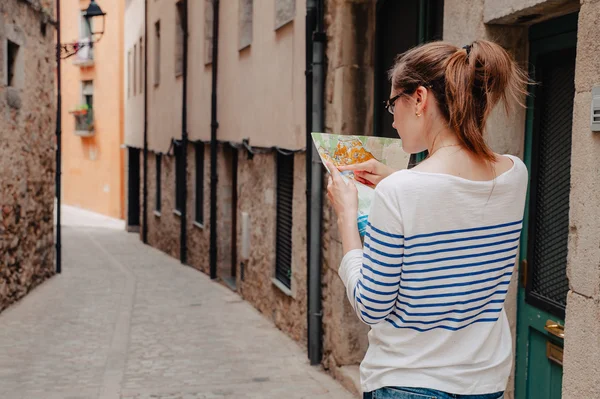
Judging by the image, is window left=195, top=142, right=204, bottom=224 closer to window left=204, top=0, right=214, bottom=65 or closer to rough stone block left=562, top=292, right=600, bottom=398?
window left=204, top=0, right=214, bottom=65

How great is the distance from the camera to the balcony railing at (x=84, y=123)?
28.9m

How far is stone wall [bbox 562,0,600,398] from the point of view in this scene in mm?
3078

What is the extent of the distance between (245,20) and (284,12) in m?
2.45

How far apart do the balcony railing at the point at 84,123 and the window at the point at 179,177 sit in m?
13.1

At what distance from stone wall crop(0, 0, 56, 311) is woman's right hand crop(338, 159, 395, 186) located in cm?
840

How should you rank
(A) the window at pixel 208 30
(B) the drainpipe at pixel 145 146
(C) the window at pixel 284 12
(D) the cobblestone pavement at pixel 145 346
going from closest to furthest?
(D) the cobblestone pavement at pixel 145 346
(C) the window at pixel 284 12
(A) the window at pixel 208 30
(B) the drainpipe at pixel 145 146

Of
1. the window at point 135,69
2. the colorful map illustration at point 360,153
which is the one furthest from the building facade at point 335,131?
the window at point 135,69

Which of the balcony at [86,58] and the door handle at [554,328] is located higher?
the balcony at [86,58]

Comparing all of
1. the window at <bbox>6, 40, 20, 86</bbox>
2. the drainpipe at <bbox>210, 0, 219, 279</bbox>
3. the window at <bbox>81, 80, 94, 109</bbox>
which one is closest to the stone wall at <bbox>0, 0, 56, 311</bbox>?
the window at <bbox>6, 40, 20, 86</bbox>

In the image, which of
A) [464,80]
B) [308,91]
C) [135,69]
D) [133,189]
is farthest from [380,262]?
[133,189]

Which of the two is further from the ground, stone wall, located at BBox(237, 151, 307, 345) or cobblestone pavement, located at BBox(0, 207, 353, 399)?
stone wall, located at BBox(237, 151, 307, 345)

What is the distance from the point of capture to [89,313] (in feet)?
33.5

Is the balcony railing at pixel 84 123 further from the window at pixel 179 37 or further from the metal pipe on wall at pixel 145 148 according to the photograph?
the window at pixel 179 37

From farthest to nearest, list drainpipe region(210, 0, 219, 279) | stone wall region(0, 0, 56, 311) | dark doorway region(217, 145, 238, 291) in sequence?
dark doorway region(217, 145, 238, 291) → drainpipe region(210, 0, 219, 279) → stone wall region(0, 0, 56, 311)
